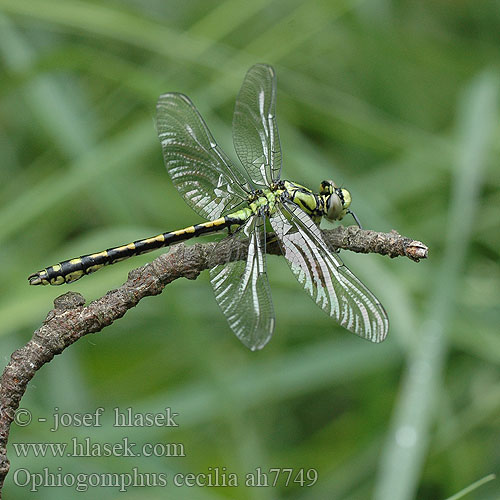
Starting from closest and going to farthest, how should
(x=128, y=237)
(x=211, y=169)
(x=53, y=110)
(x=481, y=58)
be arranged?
(x=211, y=169)
(x=128, y=237)
(x=53, y=110)
(x=481, y=58)

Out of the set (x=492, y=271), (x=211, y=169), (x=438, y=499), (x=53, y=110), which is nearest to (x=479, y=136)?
(x=492, y=271)

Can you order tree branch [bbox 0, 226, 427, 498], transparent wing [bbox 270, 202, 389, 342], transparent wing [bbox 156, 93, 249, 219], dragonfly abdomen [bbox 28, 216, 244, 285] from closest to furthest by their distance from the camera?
tree branch [bbox 0, 226, 427, 498] < transparent wing [bbox 270, 202, 389, 342] < dragonfly abdomen [bbox 28, 216, 244, 285] < transparent wing [bbox 156, 93, 249, 219]

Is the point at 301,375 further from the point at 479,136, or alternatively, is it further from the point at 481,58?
the point at 481,58

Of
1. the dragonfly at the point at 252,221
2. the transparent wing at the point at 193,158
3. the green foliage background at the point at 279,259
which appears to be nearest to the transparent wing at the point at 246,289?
the dragonfly at the point at 252,221

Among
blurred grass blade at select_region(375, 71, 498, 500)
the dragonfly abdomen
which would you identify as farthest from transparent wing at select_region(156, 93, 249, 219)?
blurred grass blade at select_region(375, 71, 498, 500)

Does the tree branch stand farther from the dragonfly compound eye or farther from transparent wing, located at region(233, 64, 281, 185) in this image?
transparent wing, located at region(233, 64, 281, 185)
